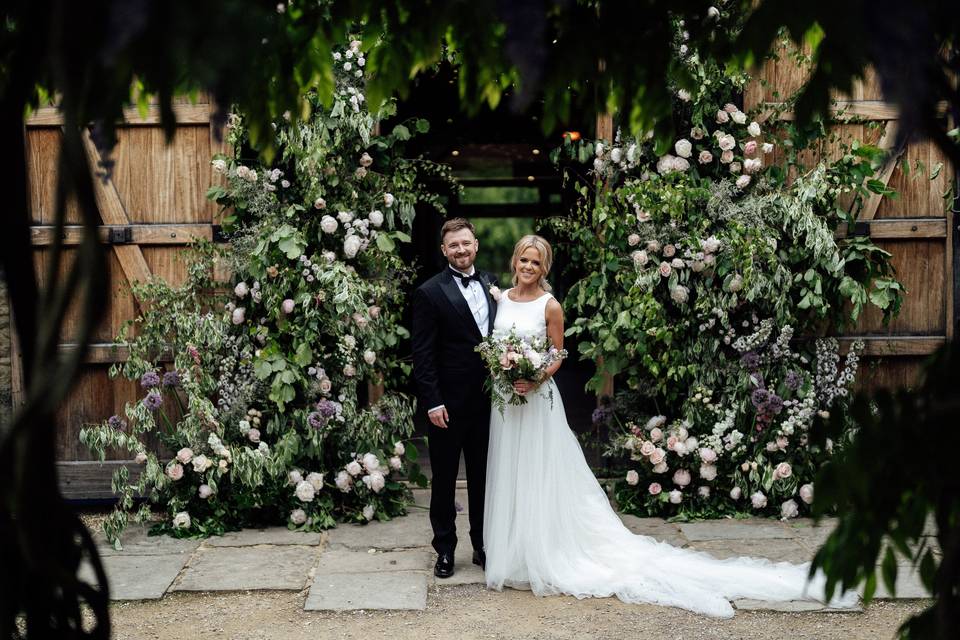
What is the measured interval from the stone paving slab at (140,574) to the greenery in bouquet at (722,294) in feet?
8.65

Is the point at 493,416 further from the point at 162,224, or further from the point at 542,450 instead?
the point at 162,224

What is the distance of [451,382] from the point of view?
4.73 m

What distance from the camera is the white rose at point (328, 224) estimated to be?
17.8 ft

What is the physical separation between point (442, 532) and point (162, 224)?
2.69m

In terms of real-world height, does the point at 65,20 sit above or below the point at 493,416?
above

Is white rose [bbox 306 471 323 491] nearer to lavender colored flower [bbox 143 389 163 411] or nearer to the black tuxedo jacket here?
lavender colored flower [bbox 143 389 163 411]

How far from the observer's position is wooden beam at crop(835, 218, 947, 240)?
589cm

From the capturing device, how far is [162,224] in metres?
5.79

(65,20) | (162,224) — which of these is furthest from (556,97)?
(162,224)

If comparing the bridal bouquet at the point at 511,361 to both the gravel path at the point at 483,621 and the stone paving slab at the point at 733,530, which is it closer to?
the gravel path at the point at 483,621

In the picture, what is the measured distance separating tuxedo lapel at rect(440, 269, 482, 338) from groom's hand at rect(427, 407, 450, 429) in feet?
1.45

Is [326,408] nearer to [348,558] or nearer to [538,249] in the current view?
[348,558]

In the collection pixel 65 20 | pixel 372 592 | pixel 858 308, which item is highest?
pixel 65 20

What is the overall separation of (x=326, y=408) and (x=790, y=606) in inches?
107
